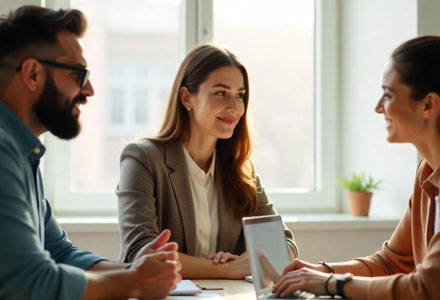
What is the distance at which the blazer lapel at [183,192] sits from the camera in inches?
104

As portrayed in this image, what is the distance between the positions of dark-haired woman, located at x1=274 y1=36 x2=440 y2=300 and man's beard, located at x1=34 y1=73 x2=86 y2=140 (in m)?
0.72

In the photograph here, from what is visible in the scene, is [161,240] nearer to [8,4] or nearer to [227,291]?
[227,291]

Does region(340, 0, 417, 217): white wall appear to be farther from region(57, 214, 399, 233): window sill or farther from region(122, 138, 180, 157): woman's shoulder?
region(122, 138, 180, 157): woman's shoulder

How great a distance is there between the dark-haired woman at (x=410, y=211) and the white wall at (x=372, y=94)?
1303 mm

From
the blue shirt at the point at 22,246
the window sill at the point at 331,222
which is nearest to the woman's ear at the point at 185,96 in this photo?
the window sill at the point at 331,222

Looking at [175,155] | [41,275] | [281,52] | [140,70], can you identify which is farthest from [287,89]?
[41,275]

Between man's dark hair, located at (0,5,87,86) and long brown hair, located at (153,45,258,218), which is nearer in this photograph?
man's dark hair, located at (0,5,87,86)

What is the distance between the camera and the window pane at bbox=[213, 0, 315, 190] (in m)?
3.94

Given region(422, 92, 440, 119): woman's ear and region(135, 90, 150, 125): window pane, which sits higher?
region(422, 92, 440, 119): woman's ear

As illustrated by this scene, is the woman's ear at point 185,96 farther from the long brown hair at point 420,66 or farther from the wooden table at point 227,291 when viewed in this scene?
the long brown hair at point 420,66

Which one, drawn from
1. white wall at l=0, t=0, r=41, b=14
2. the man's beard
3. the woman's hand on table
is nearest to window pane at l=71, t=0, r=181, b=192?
white wall at l=0, t=0, r=41, b=14

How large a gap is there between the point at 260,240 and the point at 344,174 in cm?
218

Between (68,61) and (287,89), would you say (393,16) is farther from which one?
(68,61)

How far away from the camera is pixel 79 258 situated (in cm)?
215
